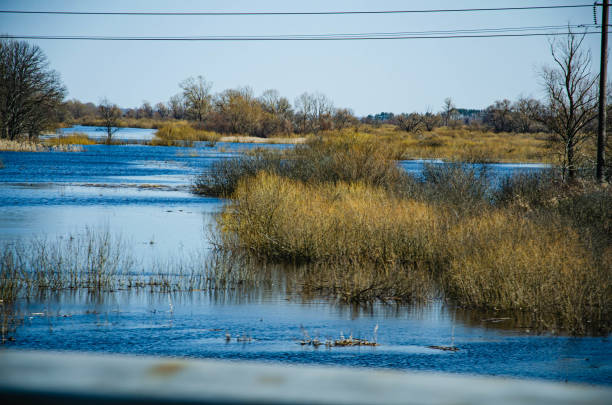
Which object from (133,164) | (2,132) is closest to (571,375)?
(133,164)

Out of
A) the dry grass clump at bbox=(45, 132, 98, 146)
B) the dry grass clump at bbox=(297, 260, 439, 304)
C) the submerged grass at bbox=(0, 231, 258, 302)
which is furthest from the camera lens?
the dry grass clump at bbox=(45, 132, 98, 146)

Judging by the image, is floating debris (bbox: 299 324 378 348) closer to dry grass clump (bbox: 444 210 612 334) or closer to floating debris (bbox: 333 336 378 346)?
floating debris (bbox: 333 336 378 346)

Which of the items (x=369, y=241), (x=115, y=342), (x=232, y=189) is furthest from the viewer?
(x=232, y=189)

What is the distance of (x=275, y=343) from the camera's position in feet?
31.9

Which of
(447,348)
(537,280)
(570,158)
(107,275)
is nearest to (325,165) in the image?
(570,158)

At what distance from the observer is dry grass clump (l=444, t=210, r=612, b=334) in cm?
1110

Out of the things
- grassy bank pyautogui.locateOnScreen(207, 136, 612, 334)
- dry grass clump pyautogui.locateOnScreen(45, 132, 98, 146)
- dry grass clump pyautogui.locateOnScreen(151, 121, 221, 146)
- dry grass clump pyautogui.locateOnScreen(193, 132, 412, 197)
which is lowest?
grassy bank pyautogui.locateOnScreen(207, 136, 612, 334)

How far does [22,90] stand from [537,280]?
59948 mm

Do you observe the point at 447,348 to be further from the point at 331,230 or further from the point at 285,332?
the point at 331,230

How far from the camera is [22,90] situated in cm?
6188

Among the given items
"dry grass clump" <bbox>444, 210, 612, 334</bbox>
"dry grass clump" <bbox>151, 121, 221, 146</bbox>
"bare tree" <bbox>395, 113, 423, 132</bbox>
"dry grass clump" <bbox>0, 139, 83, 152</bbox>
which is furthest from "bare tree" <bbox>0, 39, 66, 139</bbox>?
"dry grass clump" <bbox>444, 210, 612, 334</bbox>

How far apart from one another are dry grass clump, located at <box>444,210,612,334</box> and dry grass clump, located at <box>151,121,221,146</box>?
245 feet

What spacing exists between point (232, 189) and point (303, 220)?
1656 centimetres

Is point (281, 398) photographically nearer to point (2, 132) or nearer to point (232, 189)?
point (232, 189)
